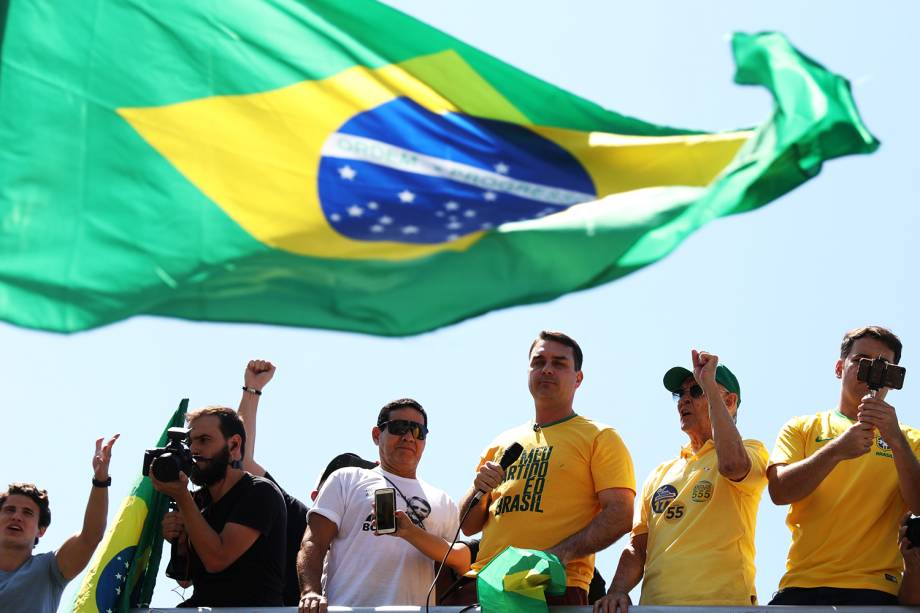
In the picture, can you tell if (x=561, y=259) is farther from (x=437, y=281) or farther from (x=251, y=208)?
(x=251, y=208)

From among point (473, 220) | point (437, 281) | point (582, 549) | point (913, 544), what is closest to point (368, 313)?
point (437, 281)

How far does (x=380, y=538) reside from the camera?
277 inches

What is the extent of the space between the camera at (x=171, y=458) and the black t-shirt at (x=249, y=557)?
1.03ft

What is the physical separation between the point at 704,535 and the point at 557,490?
0.83 meters

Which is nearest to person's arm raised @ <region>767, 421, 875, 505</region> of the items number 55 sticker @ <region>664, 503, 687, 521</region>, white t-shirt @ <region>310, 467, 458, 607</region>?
number 55 sticker @ <region>664, 503, 687, 521</region>

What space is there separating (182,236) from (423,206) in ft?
3.12

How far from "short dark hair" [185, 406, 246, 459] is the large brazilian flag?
232cm

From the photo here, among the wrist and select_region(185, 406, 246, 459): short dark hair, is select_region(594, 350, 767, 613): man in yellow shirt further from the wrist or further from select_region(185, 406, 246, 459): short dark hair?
the wrist

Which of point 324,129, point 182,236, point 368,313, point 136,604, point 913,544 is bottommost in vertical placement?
point 136,604

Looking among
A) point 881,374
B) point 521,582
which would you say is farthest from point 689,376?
point 521,582

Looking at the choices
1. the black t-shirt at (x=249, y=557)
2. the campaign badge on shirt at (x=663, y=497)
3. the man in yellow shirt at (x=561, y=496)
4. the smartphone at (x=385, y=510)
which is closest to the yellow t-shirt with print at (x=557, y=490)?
the man in yellow shirt at (x=561, y=496)

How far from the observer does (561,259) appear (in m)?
4.87

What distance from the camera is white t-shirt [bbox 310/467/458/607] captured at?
22.7ft

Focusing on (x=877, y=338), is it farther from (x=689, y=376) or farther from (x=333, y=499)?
(x=333, y=499)
